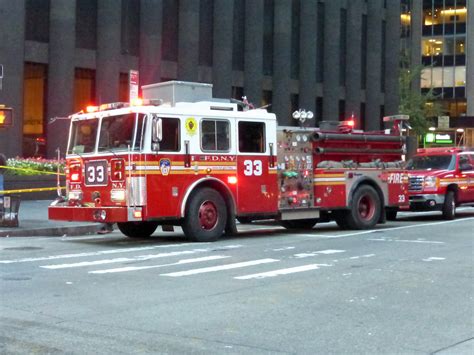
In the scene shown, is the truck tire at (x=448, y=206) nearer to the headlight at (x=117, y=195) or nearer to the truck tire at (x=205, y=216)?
the truck tire at (x=205, y=216)

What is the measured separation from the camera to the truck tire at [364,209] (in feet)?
56.5

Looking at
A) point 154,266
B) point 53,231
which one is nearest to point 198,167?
point 154,266

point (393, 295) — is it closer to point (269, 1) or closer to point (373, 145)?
point (373, 145)

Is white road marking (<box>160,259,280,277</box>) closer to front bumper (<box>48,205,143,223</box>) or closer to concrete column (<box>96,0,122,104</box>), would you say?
front bumper (<box>48,205,143,223</box>)

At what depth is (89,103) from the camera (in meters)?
30.3

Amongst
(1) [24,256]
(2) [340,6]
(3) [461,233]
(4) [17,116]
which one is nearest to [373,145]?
(3) [461,233]

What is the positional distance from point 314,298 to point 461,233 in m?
9.03

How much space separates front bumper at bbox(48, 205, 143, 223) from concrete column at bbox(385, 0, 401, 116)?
34.7 meters

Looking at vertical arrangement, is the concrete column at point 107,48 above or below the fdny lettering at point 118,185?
above

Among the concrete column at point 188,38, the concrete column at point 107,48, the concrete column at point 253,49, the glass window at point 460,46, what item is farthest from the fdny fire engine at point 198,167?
the glass window at point 460,46

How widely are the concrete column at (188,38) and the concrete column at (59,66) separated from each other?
5.59 meters

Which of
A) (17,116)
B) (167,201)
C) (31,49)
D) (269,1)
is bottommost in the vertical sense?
(167,201)

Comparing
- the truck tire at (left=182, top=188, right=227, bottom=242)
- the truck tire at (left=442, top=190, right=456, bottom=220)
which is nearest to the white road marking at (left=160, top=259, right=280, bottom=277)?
the truck tire at (left=182, top=188, right=227, bottom=242)

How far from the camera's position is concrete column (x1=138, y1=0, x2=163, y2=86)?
31.2 meters
